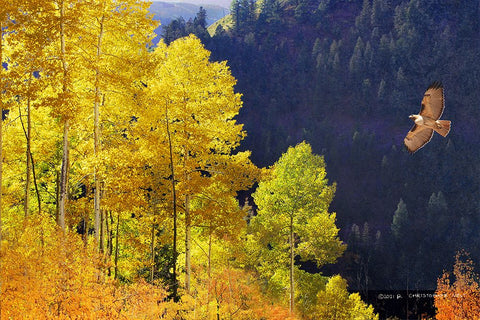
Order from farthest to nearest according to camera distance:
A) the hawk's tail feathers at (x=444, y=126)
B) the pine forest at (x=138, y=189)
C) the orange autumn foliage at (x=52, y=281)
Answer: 1. the pine forest at (x=138, y=189)
2. the orange autumn foliage at (x=52, y=281)
3. the hawk's tail feathers at (x=444, y=126)

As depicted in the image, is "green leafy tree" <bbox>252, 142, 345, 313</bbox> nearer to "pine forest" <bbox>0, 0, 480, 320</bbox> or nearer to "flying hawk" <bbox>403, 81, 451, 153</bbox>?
"pine forest" <bbox>0, 0, 480, 320</bbox>

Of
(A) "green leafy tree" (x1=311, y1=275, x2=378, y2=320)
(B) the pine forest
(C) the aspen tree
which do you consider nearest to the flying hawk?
(B) the pine forest

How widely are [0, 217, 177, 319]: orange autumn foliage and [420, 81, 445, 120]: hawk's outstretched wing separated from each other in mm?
9260

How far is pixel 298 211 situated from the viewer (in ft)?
76.2

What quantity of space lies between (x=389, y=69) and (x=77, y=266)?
19075 centimetres

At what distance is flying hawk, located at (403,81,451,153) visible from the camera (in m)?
11.4

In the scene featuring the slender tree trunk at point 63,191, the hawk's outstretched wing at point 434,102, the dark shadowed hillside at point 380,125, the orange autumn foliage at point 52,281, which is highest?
the dark shadowed hillside at point 380,125

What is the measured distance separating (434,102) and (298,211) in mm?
12536

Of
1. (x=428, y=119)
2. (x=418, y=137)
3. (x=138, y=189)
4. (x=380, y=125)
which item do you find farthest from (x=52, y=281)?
(x=380, y=125)

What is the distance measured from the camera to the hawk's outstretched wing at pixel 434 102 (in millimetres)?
11430

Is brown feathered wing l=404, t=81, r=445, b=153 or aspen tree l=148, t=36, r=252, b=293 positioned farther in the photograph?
aspen tree l=148, t=36, r=252, b=293

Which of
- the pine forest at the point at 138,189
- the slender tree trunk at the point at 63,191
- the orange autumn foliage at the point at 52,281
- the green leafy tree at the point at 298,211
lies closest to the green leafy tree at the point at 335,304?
the pine forest at the point at 138,189

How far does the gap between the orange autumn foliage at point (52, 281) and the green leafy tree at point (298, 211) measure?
11820 mm

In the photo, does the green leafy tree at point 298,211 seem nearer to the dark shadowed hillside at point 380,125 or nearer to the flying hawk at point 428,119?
the flying hawk at point 428,119
